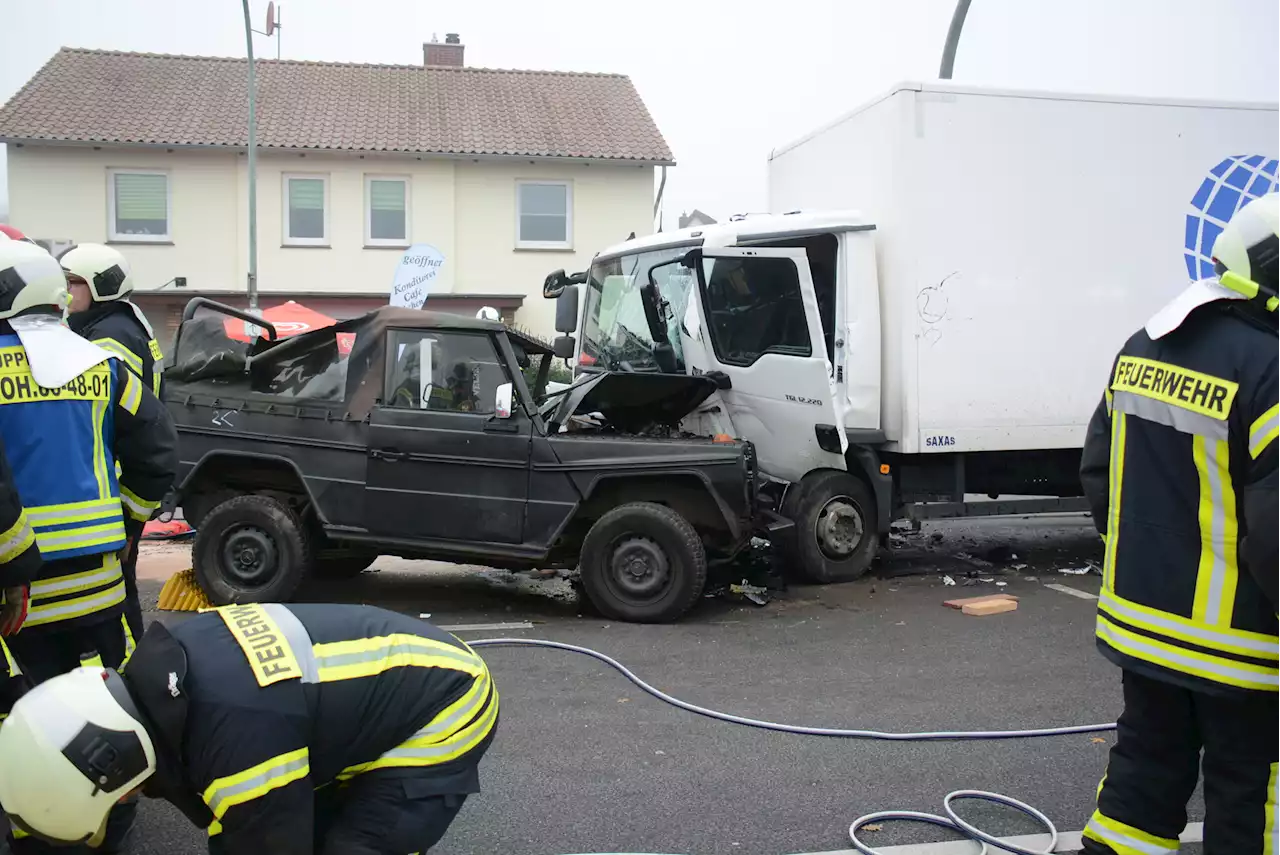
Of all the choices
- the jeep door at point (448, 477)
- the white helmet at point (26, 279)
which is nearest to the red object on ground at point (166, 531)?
the jeep door at point (448, 477)

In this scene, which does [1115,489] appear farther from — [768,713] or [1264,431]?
[768,713]

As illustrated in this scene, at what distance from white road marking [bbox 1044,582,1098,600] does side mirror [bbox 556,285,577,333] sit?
162 inches

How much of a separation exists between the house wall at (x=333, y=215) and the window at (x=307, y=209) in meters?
0.14

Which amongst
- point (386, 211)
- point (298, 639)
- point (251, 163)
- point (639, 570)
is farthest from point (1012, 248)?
point (386, 211)

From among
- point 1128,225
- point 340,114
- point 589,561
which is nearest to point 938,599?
point 589,561

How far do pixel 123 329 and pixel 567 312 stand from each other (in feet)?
14.7

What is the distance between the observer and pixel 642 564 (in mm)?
6398

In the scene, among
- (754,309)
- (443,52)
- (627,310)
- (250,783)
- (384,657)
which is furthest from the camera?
(443,52)

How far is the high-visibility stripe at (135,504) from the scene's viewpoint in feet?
11.8

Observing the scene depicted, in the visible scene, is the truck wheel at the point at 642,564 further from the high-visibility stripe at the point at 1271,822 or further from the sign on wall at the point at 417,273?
the sign on wall at the point at 417,273

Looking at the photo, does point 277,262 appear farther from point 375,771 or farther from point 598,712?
point 375,771

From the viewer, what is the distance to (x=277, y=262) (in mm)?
20203

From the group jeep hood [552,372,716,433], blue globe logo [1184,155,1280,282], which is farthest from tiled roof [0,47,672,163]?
jeep hood [552,372,716,433]

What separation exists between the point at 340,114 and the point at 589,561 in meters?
17.2
